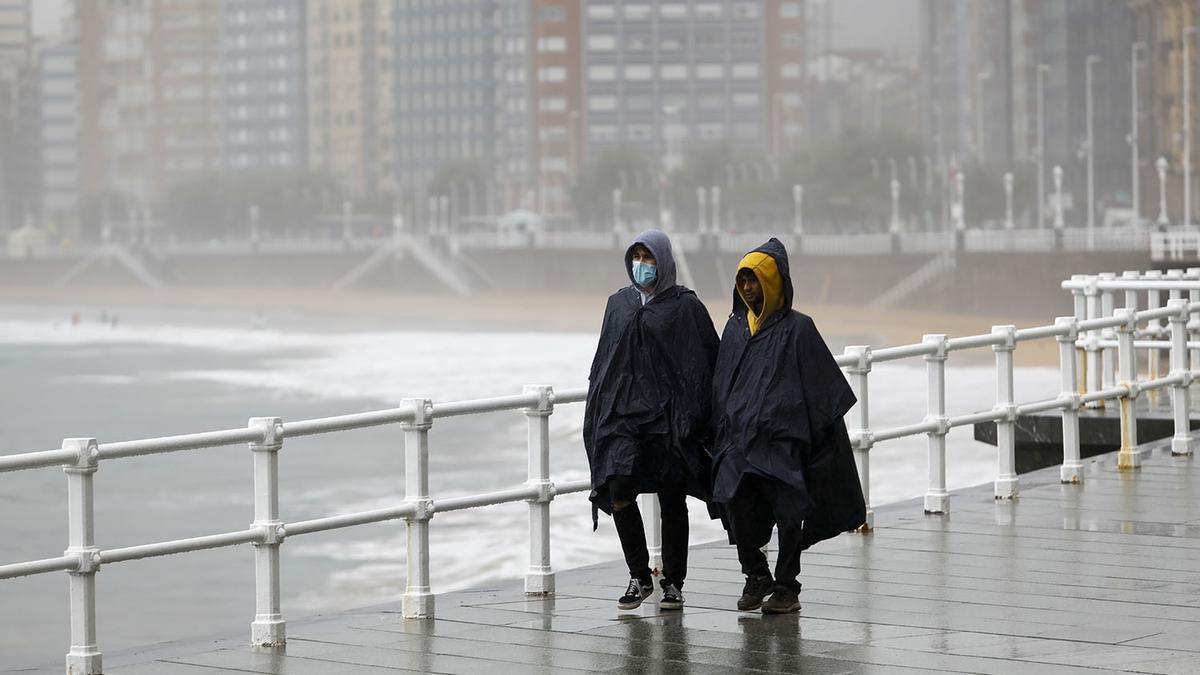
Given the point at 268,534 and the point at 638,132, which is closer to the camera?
the point at 268,534

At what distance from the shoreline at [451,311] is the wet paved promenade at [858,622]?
57751mm

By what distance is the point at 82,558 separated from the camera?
7.45 m

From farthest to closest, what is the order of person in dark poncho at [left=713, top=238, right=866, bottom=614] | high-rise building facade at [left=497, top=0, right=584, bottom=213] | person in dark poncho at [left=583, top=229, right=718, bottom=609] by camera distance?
high-rise building facade at [left=497, top=0, right=584, bottom=213] → person in dark poncho at [left=583, top=229, right=718, bottom=609] → person in dark poncho at [left=713, top=238, right=866, bottom=614]

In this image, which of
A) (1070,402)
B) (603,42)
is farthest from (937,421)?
(603,42)

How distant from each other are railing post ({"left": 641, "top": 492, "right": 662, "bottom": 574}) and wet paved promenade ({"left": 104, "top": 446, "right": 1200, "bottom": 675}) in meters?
0.21

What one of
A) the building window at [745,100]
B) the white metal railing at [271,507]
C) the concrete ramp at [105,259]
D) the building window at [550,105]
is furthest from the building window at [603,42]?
the white metal railing at [271,507]

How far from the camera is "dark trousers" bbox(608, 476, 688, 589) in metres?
8.58

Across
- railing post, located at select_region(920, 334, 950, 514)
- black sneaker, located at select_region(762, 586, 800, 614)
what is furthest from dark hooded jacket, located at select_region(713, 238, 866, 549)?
railing post, located at select_region(920, 334, 950, 514)

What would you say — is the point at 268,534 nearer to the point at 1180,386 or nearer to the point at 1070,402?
the point at 1070,402

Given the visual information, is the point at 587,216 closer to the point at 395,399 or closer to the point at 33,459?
the point at 395,399

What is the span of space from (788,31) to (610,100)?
1703 cm

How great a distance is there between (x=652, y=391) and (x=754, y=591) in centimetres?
97

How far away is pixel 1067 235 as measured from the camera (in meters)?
84.3

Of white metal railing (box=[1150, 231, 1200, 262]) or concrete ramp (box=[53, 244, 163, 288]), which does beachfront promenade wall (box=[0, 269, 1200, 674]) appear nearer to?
white metal railing (box=[1150, 231, 1200, 262])
